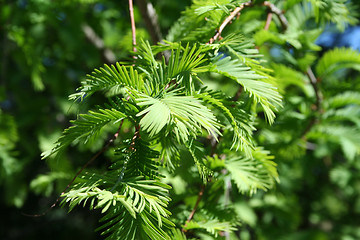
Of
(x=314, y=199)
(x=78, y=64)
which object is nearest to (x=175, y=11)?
(x=78, y=64)

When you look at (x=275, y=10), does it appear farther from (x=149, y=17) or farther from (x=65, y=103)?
(x=65, y=103)

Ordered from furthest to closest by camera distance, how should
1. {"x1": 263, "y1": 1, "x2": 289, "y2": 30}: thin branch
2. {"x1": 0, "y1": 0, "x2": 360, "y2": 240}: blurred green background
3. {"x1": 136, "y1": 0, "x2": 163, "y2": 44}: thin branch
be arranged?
1. {"x1": 0, "y1": 0, "x2": 360, "y2": 240}: blurred green background
2. {"x1": 136, "y1": 0, "x2": 163, "y2": 44}: thin branch
3. {"x1": 263, "y1": 1, "x2": 289, "y2": 30}: thin branch

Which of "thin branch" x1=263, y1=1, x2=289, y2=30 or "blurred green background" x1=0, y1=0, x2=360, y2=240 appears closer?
"thin branch" x1=263, y1=1, x2=289, y2=30

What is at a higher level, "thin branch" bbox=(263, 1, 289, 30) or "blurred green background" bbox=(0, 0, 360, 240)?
"thin branch" bbox=(263, 1, 289, 30)

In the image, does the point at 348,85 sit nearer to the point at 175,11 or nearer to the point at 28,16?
the point at 175,11

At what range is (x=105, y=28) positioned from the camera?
1.82 meters

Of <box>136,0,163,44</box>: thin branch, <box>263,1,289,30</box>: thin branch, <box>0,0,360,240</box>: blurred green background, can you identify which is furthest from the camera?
<box>0,0,360,240</box>: blurred green background

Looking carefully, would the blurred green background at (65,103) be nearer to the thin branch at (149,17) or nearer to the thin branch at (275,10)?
the thin branch at (149,17)

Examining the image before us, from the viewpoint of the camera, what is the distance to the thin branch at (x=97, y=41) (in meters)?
1.79

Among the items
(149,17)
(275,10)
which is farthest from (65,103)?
(275,10)

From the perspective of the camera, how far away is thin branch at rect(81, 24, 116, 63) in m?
1.79

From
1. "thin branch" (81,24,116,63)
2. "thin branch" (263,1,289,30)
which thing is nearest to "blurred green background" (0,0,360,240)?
"thin branch" (81,24,116,63)

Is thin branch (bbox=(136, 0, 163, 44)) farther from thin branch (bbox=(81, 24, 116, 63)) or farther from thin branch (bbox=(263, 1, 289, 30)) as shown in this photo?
thin branch (bbox=(81, 24, 116, 63))

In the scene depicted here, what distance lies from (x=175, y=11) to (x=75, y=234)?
271 centimetres
